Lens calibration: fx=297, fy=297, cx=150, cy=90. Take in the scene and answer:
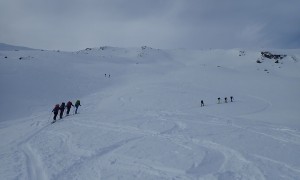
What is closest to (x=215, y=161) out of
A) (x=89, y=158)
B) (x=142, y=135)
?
(x=89, y=158)

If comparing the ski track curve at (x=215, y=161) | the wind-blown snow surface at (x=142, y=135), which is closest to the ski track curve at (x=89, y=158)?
the wind-blown snow surface at (x=142, y=135)

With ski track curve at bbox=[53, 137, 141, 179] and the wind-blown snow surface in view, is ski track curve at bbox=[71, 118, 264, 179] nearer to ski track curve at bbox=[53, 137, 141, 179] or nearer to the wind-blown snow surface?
the wind-blown snow surface

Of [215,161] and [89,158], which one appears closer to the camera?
[215,161]

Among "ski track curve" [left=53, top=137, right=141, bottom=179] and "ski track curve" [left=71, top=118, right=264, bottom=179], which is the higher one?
"ski track curve" [left=71, top=118, right=264, bottom=179]

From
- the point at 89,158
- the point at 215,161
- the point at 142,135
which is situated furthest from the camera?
the point at 142,135

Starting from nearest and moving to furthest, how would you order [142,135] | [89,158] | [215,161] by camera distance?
1. [215,161]
2. [89,158]
3. [142,135]

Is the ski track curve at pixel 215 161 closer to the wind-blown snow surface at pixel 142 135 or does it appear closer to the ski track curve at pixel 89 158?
the wind-blown snow surface at pixel 142 135

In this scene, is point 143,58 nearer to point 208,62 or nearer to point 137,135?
point 208,62

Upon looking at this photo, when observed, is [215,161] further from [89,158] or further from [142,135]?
[142,135]

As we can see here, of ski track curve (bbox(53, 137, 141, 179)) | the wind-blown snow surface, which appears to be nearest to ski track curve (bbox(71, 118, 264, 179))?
the wind-blown snow surface

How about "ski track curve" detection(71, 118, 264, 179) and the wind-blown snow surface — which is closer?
"ski track curve" detection(71, 118, 264, 179)

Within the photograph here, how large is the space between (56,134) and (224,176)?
969 cm

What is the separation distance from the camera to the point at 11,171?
938cm

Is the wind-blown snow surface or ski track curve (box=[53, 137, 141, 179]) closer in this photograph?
ski track curve (box=[53, 137, 141, 179])
